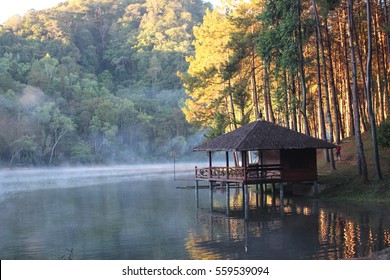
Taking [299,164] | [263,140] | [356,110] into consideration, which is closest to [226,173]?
[263,140]

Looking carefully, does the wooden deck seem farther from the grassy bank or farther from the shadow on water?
the grassy bank

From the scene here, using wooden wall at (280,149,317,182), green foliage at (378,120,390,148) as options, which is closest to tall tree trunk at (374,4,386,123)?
green foliage at (378,120,390,148)

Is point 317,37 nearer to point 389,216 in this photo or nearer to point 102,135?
point 389,216

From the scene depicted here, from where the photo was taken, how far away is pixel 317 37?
105 ft

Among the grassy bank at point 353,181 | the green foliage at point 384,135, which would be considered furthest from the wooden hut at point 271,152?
the green foliage at point 384,135

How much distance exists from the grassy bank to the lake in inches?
51.3

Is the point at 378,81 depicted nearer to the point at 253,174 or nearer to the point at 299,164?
the point at 299,164

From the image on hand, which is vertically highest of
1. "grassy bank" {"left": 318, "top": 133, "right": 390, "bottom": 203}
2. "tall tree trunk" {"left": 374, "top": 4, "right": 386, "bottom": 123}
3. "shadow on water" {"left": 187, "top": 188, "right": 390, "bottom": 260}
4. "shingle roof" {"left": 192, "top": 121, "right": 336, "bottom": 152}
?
"tall tree trunk" {"left": 374, "top": 4, "right": 386, "bottom": 123}

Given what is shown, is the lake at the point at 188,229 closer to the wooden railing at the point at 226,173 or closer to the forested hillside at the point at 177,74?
the wooden railing at the point at 226,173

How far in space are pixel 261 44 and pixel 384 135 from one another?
8910 mm

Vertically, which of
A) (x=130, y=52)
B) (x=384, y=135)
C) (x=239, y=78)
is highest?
(x=130, y=52)

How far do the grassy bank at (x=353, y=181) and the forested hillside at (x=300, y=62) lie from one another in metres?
0.63

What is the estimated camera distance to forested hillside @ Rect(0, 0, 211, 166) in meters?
77.6

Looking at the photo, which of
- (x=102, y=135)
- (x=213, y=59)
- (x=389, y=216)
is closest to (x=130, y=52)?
(x=102, y=135)
